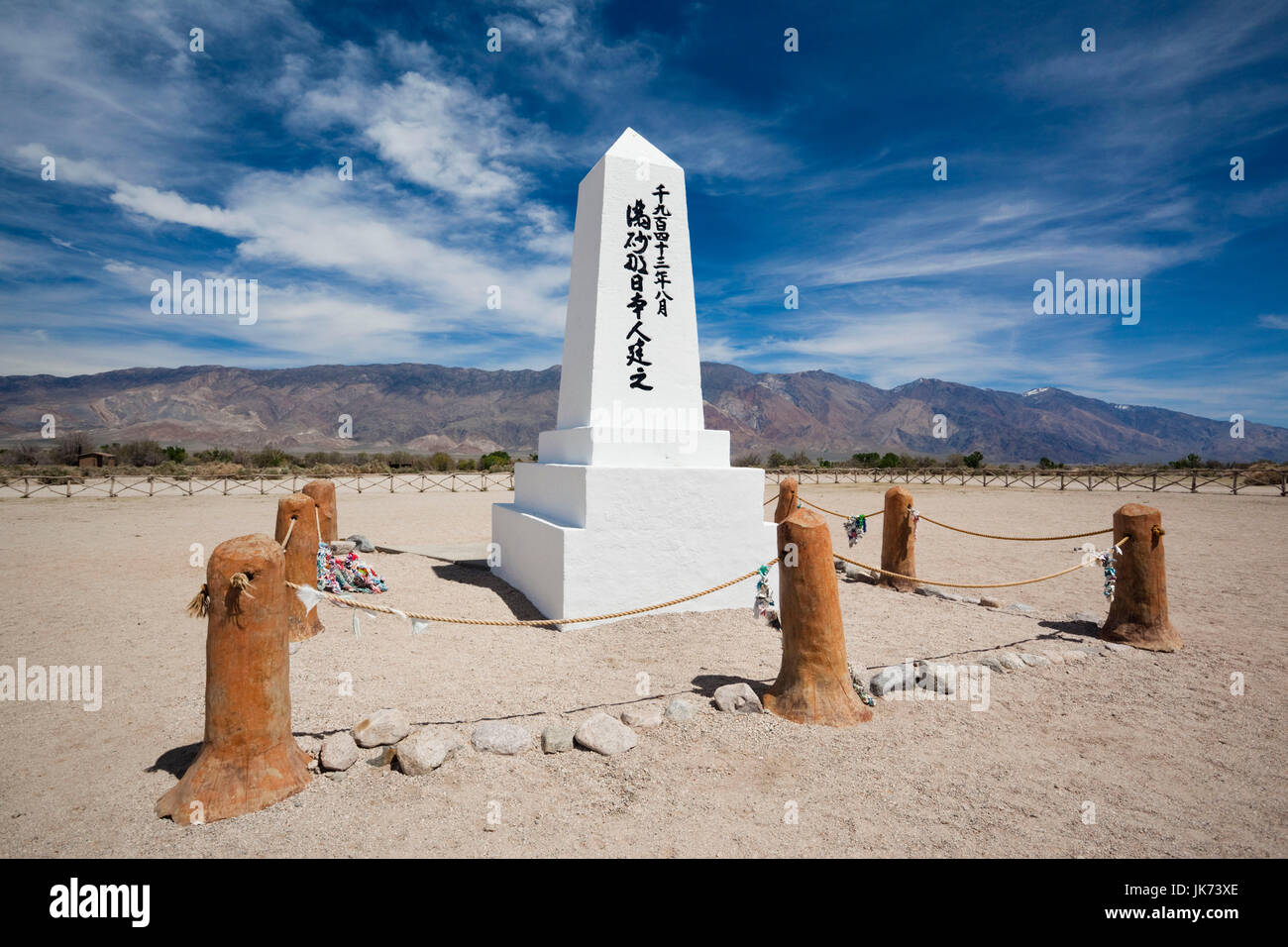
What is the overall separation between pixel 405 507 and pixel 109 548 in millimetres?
7719

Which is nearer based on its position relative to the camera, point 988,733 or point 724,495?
point 988,733

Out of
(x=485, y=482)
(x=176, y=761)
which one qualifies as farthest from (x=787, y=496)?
(x=485, y=482)

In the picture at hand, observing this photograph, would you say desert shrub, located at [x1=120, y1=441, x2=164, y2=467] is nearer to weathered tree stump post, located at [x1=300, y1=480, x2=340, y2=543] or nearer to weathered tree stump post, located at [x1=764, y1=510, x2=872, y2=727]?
weathered tree stump post, located at [x1=300, y1=480, x2=340, y2=543]

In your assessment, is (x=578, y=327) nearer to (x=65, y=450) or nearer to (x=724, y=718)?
(x=724, y=718)

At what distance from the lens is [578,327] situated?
743 centimetres

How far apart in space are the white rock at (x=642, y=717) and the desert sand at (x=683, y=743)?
0.08m

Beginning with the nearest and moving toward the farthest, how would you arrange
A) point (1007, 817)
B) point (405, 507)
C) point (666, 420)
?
1. point (1007, 817)
2. point (666, 420)
3. point (405, 507)

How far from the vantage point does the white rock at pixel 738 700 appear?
4.16m

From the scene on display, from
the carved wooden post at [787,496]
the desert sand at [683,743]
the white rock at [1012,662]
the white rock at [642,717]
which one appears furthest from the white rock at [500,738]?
the carved wooden post at [787,496]

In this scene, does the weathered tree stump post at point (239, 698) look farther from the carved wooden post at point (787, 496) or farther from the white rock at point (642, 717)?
the carved wooden post at point (787, 496)

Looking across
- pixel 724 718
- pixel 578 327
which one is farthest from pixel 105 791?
pixel 578 327

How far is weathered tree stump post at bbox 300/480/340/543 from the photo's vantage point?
26.9 feet

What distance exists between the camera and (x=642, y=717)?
4.00 m

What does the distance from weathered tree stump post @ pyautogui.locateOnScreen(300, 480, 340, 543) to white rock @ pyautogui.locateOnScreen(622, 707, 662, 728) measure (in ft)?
19.0
